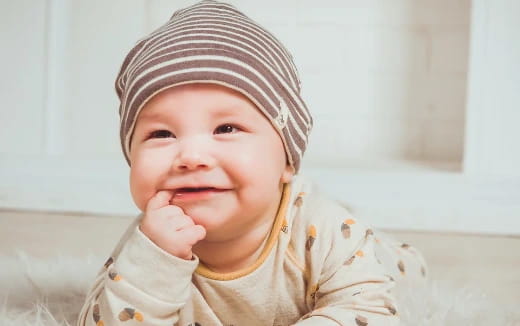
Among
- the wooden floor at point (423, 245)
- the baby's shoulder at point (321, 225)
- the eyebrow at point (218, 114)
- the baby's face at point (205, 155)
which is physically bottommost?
the wooden floor at point (423, 245)

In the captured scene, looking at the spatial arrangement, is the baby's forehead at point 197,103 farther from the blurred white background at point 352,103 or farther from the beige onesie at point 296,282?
the blurred white background at point 352,103

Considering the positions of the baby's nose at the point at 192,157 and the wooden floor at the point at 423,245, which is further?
the wooden floor at the point at 423,245

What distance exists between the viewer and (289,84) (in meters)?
0.86

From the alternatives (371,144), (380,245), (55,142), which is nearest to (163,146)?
(380,245)

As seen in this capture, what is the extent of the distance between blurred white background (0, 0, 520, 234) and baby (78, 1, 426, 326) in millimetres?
941

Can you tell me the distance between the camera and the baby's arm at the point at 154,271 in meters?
0.74

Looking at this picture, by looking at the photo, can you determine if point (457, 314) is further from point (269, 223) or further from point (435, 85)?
point (435, 85)

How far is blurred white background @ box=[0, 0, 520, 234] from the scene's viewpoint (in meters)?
1.78

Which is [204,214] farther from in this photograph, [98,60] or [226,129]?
[98,60]

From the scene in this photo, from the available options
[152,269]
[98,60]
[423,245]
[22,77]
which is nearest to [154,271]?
[152,269]

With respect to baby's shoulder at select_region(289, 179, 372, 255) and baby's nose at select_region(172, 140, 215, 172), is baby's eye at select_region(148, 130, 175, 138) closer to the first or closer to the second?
baby's nose at select_region(172, 140, 215, 172)

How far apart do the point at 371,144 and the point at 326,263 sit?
1.51 metres

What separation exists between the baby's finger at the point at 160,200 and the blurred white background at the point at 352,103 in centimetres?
111

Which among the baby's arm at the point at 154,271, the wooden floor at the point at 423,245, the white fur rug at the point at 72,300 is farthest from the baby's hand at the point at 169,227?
the wooden floor at the point at 423,245
